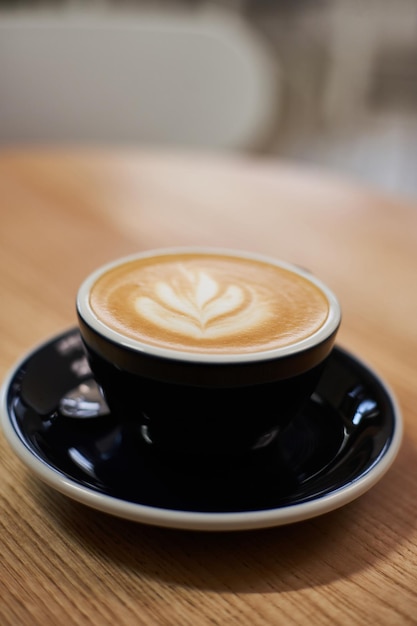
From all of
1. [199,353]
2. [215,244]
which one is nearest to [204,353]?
[199,353]

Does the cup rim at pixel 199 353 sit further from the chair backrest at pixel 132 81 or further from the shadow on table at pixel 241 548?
the chair backrest at pixel 132 81

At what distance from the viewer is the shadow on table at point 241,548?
0.31m

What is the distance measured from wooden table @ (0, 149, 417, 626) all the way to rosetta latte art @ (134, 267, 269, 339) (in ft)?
0.33

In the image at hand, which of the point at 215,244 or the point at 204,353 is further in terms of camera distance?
the point at 215,244

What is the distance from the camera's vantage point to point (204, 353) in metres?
0.34

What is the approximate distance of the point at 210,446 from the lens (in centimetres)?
36

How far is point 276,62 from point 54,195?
1168 mm

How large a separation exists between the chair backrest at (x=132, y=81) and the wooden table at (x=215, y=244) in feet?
1.51

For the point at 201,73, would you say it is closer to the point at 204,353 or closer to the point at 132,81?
the point at 132,81

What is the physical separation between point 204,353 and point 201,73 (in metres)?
1.17

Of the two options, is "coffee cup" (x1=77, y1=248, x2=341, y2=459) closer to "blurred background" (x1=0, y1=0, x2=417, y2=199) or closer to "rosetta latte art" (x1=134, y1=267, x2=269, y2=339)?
"rosetta latte art" (x1=134, y1=267, x2=269, y2=339)

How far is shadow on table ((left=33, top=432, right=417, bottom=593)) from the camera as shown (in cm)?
31

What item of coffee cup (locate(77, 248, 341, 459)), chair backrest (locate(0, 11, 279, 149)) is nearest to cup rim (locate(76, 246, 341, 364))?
coffee cup (locate(77, 248, 341, 459))

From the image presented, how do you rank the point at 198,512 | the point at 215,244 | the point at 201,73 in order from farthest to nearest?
the point at 201,73
the point at 215,244
the point at 198,512
